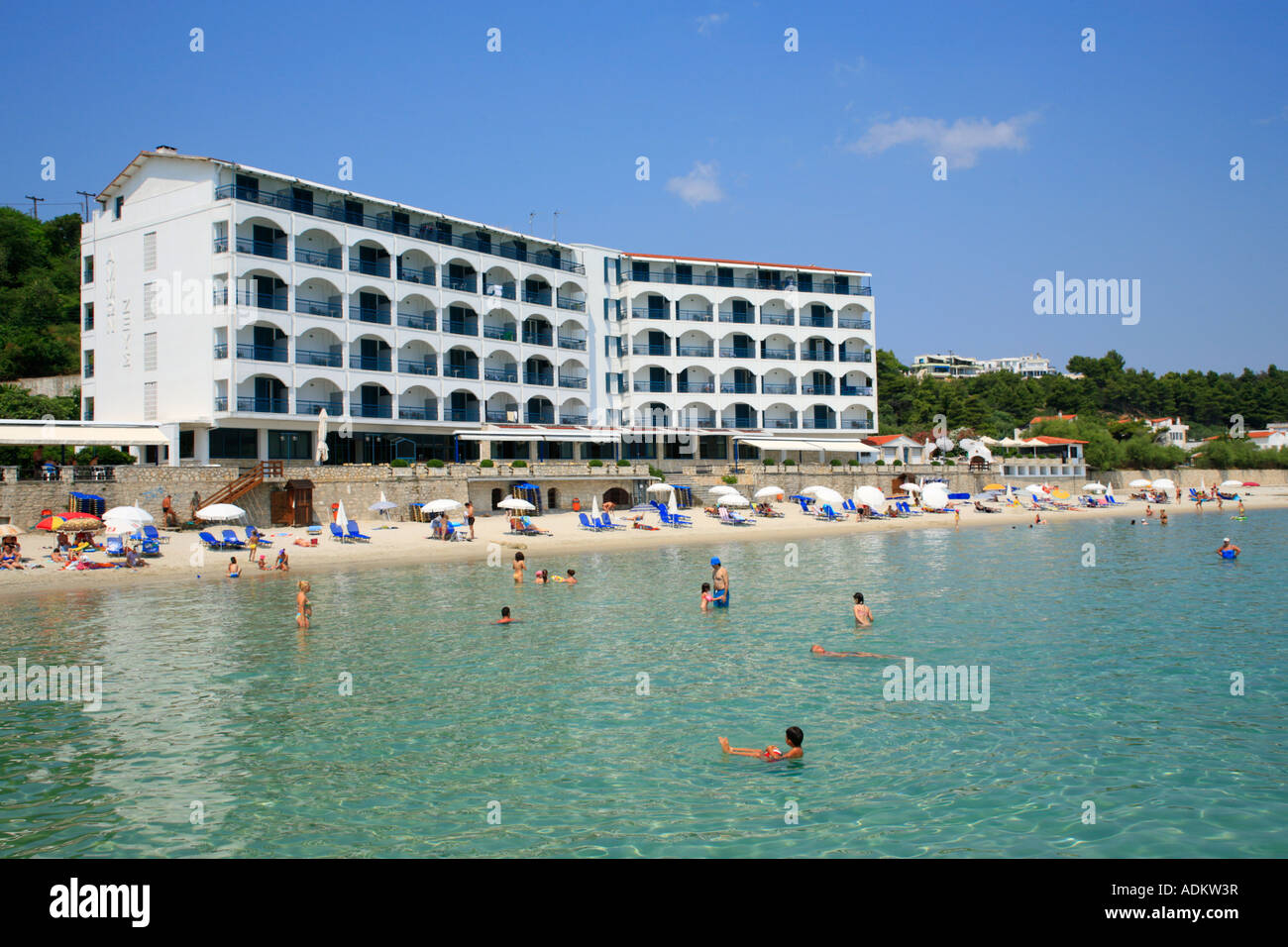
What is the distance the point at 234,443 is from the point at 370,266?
43.4 feet

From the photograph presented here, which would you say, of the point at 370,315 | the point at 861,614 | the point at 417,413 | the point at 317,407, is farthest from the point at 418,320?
the point at 861,614

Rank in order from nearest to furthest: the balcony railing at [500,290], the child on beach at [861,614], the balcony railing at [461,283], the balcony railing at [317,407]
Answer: the child on beach at [861,614] → the balcony railing at [317,407] → the balcony railing at [461,283] → the balcony railing at [500,290]

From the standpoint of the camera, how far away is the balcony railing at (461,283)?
5466cm

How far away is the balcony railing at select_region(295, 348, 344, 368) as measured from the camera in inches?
1881

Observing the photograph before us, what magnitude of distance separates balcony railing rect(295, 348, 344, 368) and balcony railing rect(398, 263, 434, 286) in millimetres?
6545

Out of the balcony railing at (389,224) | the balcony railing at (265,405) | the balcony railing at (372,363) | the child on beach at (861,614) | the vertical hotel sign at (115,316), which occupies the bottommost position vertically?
the child on beach at (861,614)

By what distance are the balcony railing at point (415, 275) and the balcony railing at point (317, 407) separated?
892cm

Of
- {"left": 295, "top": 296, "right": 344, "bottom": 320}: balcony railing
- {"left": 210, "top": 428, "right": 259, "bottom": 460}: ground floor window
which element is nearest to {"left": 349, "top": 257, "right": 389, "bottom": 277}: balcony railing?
{"left": 295, "top": 296, "right": 344, "bottom": 320}: balcony railing

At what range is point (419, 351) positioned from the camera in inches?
2110

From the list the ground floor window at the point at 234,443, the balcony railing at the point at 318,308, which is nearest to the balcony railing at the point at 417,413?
the balcony railing at the point at 318,308

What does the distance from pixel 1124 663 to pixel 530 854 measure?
12889 mm

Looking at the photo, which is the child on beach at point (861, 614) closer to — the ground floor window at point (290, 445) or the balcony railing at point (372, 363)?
the ground floor window at point (290, 445)

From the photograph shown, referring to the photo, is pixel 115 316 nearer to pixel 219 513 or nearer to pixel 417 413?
pixel 417 413
